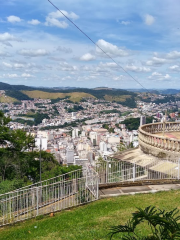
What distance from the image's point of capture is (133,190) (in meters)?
8.62

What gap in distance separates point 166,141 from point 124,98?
176576 mm

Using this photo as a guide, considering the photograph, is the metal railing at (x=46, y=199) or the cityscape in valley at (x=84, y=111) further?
the cityscape in valley at (x=84, y=111)

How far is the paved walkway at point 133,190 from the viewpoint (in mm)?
8241

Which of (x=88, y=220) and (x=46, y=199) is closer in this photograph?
(x=88, y=220)

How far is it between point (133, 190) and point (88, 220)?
9.19 feet

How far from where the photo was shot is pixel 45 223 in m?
6.35

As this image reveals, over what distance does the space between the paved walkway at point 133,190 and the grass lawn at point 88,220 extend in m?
0.37

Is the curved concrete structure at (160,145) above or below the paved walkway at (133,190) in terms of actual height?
above

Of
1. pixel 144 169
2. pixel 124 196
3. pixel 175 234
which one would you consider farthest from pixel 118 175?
pixel 175 234

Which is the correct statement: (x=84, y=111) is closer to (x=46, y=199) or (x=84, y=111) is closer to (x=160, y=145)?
(x=160, y=145)

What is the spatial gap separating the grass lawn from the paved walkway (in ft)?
1.21

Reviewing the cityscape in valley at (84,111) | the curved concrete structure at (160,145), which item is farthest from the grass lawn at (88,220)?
the cityscape in valley at (84,111)

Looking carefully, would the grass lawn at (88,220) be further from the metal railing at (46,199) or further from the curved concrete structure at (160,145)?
the curved concrete structure at (160,145)

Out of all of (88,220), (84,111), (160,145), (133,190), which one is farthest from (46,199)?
(84,111)
